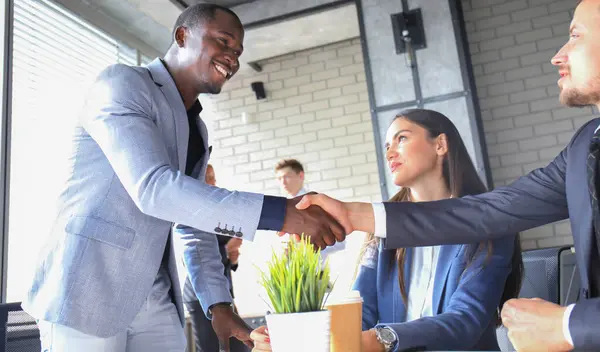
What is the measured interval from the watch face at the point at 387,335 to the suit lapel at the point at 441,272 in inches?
19.6

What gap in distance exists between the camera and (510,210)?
4.84ft

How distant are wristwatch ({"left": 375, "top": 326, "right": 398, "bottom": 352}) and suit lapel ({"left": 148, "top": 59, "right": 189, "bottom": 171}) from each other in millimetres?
844

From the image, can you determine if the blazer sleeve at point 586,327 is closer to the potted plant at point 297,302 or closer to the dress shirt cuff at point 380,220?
the potted plant at point 297,302

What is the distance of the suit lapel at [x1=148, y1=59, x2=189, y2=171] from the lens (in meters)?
1.77

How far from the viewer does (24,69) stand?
3855mm

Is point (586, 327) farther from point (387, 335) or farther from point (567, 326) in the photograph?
point (387, 335)

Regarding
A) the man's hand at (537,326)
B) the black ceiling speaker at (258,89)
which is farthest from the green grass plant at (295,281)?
the black ceiling speaker at (258,89)

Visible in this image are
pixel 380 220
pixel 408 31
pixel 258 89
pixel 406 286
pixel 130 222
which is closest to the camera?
pixel 380 220

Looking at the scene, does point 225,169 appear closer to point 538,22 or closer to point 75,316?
point 538,22

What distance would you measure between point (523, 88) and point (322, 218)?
14.0 feet

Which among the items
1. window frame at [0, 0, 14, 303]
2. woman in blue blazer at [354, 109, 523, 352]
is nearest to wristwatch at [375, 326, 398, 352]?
woman in blue blazer at [354, 109, 523, 352]

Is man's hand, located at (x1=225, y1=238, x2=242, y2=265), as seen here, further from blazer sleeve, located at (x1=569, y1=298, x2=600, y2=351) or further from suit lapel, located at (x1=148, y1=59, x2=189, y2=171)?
blazer sleeve, located at (x1=569, y1=298, x2=600, y2=351)

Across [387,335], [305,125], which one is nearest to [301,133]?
[305,125]

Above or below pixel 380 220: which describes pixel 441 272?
below
